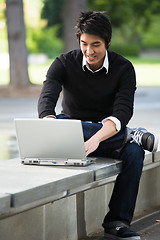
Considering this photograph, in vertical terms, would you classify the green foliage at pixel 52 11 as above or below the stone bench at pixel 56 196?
above

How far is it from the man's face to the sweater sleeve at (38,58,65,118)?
0.91 ft

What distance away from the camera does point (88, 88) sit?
493 cm

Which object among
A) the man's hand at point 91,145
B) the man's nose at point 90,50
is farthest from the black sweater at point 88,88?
the man's hand at point 91,145

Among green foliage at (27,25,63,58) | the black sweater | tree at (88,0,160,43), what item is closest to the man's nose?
the black sweater

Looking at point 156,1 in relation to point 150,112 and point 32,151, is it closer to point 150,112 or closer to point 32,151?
point 150,112

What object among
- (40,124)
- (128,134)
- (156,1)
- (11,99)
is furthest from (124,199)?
(156,1)

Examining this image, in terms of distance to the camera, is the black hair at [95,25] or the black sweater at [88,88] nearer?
the black hair at [95,25]

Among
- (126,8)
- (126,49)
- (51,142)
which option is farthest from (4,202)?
(126,49)

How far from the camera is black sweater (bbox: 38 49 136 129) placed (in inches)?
192

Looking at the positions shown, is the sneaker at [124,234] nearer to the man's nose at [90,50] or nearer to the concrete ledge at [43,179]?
the concrete ledge at [43,179]

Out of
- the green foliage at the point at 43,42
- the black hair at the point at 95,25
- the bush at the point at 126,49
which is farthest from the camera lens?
the green foliage at the point at 43,42

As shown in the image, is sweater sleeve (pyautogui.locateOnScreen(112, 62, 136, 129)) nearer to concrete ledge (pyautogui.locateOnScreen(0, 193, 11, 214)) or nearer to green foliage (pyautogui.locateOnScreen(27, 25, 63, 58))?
concrete ledge (pyautogui.locateOnScreen(0, 193, 11, 214))

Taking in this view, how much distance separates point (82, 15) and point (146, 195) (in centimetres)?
176

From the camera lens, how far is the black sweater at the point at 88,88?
4.88 metres
